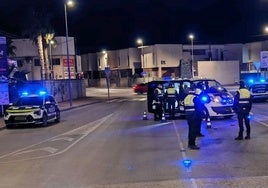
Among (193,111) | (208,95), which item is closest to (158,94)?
(208,95)

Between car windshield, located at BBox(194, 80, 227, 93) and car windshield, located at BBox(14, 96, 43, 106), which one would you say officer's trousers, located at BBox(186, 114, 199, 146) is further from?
car windshield, located at BBox(14, 96, 43, 106)

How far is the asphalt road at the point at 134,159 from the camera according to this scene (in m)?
9.28

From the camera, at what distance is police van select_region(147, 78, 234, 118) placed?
21.4 metres

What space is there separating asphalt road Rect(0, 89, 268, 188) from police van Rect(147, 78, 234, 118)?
1926mm

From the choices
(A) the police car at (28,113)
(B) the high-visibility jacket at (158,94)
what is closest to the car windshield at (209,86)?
(B) the high-visibility jacket at (158,94)

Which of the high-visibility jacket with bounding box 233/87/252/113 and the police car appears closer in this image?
the high-visibility jacket with bounding box 233/87/252/113

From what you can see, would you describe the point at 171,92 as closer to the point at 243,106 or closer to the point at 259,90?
the point at 243,106

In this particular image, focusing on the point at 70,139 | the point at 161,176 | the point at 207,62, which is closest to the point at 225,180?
the point at 161,176

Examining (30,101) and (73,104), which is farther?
(73,104)

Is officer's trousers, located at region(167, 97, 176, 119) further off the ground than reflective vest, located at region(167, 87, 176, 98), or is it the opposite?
reflective vest, located at region(167, 87, 176, 98)

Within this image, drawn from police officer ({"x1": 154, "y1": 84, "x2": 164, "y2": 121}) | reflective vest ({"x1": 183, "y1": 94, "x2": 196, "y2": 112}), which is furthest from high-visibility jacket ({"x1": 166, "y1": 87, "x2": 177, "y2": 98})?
reflective vest ({"x1": 183, "y1": 94, "x2": 196, "y2": 112})

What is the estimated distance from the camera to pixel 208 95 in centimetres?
2116

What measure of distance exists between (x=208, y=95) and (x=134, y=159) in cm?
985

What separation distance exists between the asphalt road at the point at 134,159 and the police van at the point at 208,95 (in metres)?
1.93
